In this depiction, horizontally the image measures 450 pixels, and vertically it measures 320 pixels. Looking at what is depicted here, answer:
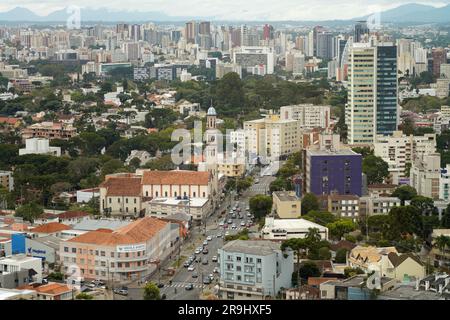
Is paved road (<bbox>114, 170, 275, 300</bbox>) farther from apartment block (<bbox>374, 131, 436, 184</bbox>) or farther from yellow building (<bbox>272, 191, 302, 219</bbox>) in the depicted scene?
apartment block (<bbox>374, 131, 436, 184</bbox>)

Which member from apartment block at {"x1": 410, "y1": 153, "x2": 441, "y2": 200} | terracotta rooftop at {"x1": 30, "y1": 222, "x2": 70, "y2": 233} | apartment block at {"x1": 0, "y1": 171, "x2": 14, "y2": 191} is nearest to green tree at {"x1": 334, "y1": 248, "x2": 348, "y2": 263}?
terracotta rooftop at {"x1": 30, "y1": 222, "x2": 70, "y2": 233}

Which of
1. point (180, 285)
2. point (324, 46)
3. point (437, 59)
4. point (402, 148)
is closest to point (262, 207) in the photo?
point (180, 285)

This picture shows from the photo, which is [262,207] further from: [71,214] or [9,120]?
[9,120]

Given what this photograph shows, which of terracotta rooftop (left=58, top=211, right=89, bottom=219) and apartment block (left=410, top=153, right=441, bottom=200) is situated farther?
apartment block (left=410, top=153, right=441, bottom=200)

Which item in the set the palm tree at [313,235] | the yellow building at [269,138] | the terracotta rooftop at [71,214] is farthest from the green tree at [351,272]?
the yellow building at [269,138]

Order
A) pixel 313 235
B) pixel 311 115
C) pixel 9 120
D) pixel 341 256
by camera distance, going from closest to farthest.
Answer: pixel 341 256 → pixel 313 235 → pixel 311 115 → pixel 9 120

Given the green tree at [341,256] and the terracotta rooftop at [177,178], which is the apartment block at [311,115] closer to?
the terracotta rooftop at [177,178]
